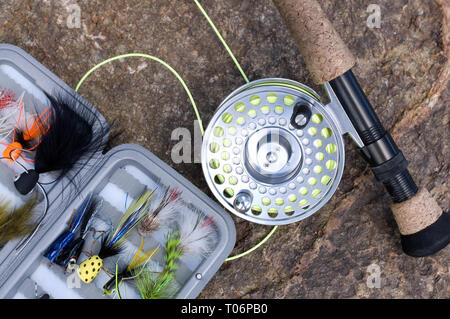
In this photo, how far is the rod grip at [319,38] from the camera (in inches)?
49.9

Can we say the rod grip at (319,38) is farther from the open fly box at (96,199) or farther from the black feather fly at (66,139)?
the black feather fly at (66,139)

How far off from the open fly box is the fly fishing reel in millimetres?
94

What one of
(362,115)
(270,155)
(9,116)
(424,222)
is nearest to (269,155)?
(270,155)

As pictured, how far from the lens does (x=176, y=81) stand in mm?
1498

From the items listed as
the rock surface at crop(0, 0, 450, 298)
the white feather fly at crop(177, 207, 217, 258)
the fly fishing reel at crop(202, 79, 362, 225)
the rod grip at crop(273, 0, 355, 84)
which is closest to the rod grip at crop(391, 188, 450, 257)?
the rock surface at crop(0, 0, 450, 298)

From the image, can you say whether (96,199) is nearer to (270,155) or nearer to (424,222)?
(270,155)

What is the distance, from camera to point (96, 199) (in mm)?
1387

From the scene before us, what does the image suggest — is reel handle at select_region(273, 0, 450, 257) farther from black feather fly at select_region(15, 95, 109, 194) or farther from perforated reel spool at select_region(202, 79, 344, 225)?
black feather fly at select_region(15, 95, 109, 194)

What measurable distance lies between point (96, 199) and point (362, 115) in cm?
83

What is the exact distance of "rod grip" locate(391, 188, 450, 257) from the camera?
135cm

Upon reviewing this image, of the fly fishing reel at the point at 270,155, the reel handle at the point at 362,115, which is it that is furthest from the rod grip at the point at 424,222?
the fly fishing reel at the point at 270,155

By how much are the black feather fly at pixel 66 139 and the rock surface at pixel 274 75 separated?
0.36 ft

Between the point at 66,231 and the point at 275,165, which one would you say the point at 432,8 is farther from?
the point at 66,231

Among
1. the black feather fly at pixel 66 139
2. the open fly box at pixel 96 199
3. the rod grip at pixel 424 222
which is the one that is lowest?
the rod grip at pixel 424 222
